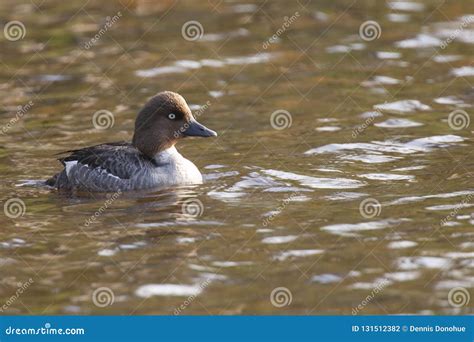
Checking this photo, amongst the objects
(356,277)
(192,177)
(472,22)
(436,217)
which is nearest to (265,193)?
(192,177)

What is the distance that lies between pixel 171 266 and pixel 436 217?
3350 mm

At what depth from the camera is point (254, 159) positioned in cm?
1612

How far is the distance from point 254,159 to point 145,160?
67.3 inches

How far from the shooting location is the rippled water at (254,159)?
11289 millimetres

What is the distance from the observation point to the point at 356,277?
11.3m

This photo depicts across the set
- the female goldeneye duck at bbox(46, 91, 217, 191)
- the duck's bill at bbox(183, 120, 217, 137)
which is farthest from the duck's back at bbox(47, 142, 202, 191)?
the duck's bill at bbox(183, 120, 217, 137)

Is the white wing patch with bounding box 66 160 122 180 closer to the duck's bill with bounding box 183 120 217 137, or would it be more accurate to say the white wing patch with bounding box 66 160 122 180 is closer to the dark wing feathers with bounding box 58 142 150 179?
the dark wing feathers with bounding box 58 142 150 179

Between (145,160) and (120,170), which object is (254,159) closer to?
(145,160)

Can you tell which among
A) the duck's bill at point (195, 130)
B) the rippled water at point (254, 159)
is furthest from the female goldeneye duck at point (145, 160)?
the rippled water at point (254, 159)

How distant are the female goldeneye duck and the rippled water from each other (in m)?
0.28

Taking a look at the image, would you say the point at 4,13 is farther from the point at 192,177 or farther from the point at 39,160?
the point at 192,177

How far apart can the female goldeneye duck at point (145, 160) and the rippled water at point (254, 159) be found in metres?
0.28

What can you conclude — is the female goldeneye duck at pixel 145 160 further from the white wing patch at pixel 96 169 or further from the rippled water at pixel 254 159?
the rippled water at pixel 254 159

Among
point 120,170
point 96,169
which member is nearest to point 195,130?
point 120,170
